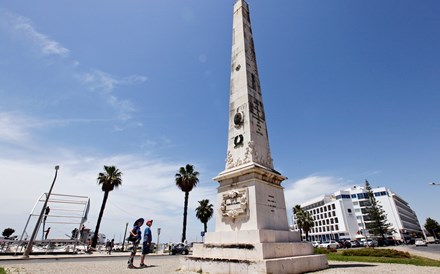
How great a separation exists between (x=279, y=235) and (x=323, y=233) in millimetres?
87169

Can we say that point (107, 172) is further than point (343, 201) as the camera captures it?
No

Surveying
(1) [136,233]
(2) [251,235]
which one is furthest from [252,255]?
(1) [136,233]

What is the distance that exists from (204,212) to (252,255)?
32.6 metres

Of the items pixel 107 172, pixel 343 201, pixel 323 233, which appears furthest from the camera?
pixel 323 233

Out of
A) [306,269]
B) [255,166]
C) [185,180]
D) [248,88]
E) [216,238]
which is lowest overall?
[306,269]

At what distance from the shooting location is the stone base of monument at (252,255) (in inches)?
233

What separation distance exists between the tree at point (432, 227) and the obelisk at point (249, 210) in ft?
389

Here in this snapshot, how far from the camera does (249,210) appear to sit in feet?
23.9

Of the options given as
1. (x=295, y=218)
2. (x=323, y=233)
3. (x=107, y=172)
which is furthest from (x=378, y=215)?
(x=107, y=172)

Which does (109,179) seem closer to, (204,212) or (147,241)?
(204,212)

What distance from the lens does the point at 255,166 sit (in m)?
7.61

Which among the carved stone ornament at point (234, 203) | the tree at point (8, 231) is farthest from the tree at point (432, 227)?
the tree at point (8, 231)

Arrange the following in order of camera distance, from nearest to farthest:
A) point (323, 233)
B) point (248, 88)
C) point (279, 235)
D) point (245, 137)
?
point (279, 235)
point (245, 137)
point (248, 88)
point (323, 233)

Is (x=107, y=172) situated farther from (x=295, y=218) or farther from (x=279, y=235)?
(x=295, y=218)
